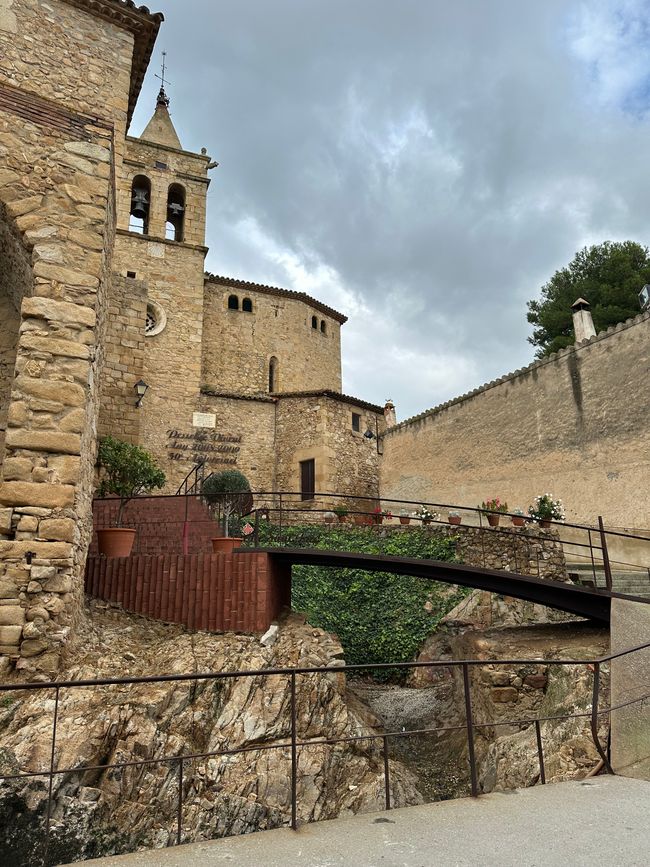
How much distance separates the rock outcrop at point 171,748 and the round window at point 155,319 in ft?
48.7

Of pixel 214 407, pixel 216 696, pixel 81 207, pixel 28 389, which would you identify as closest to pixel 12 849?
pixel 216 696

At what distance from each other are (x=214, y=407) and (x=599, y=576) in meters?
13.5

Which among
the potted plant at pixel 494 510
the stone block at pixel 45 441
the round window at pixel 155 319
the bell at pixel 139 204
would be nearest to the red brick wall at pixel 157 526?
the stone block at pixel 45 441

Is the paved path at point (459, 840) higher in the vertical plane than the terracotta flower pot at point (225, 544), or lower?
lower

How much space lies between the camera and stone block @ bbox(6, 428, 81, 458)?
5.71 m

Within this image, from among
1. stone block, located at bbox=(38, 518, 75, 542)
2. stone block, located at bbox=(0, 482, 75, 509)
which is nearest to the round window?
stone block, located at bbox=(0, 482, 75, 509)

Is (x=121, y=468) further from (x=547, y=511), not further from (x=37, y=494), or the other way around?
(x=547, y=511)

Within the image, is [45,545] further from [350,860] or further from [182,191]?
[182,191]

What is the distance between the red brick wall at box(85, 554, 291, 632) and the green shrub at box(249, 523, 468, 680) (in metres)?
4.24

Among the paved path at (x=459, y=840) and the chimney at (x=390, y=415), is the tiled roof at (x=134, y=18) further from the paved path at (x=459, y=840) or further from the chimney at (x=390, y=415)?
the chimney at (x=390, y=415)

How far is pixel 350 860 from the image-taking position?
262 centimetres

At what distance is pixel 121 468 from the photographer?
404 inches

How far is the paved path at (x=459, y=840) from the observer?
103 inches

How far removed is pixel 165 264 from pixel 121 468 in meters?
13.7
